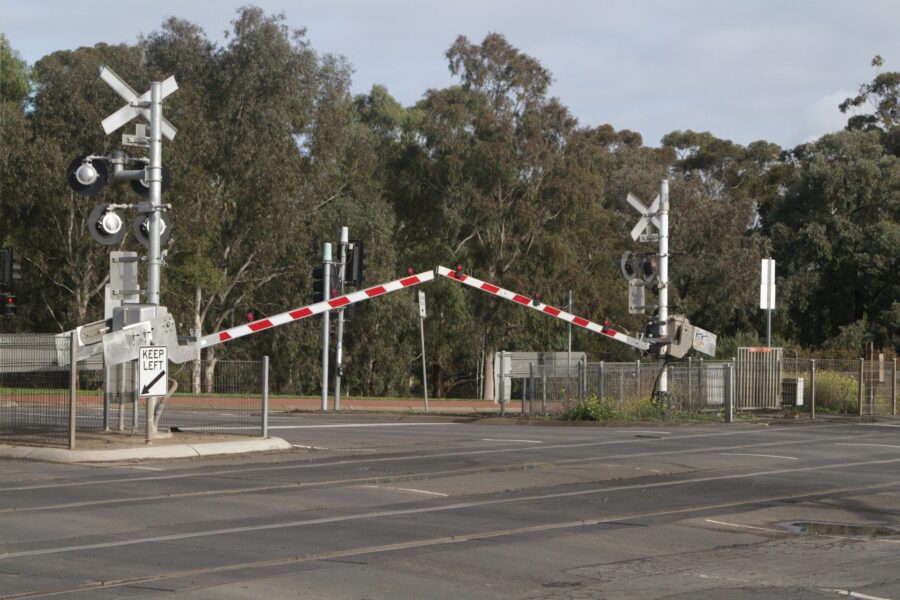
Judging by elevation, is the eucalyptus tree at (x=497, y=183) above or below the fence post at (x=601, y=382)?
above

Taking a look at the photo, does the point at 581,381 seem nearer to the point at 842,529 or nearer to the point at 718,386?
the point at 718,386

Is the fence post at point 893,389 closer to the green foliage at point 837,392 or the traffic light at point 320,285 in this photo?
the green foliage at point 837,392

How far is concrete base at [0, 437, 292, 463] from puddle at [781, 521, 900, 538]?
407 inches

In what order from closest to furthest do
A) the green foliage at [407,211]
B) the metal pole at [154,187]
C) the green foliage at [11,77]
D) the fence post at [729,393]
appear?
the metal pole at [154,187] < the fence post at [729,393] < the green foliage at [407,211] < the green foliage at [11,77]

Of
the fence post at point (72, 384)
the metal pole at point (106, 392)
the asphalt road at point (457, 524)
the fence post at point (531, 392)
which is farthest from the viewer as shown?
the fence post at point (531, 392)

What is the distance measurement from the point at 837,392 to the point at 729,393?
5.61 metres

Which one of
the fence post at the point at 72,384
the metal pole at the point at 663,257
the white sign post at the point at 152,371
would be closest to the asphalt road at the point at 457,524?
the fence post at the point at 72,384

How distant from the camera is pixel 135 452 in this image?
63.3ft

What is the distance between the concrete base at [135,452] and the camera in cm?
1883

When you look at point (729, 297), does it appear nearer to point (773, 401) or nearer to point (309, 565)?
point (773, 401)

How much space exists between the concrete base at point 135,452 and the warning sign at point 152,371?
3.05ft

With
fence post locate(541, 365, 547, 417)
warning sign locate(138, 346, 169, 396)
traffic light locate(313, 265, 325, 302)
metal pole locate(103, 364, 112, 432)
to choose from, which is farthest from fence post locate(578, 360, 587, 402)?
warning sign locate(138, 346, 169, 396)

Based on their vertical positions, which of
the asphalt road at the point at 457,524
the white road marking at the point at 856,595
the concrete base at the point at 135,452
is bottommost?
the asphalt road at the point at 457,524

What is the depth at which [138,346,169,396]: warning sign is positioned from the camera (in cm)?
1945
